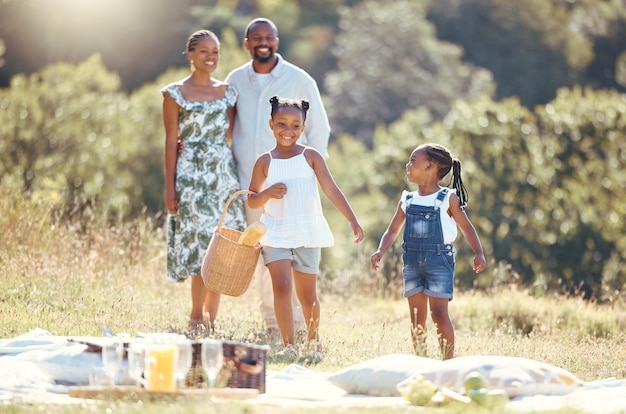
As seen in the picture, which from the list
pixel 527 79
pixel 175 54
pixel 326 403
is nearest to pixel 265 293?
pixel 326 403

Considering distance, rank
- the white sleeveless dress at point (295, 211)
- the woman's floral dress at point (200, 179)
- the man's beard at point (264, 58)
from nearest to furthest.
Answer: the white sleeveless dress at point (295, 211)
the woman's floral dress at point (200, 179)
the man's beard at point (264, 58)

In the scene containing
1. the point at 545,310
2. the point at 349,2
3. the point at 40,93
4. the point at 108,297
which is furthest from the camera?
the point at 349,2

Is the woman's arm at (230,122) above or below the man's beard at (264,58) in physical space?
below

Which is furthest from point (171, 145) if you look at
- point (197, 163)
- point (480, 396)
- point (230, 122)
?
point (480, 396)

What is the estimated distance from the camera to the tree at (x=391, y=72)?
48.8 m

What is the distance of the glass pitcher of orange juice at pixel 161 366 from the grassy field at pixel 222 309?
4.93ft

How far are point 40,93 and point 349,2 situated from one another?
42.4 m

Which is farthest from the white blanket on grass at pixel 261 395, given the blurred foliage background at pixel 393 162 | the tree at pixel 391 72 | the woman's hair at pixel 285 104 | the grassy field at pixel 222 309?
the tree at pixel 391 72

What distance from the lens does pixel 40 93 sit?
18.0m

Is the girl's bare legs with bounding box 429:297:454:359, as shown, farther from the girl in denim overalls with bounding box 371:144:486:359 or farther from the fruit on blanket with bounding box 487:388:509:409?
the fruit on blanket with bounding box 487:388:509:409

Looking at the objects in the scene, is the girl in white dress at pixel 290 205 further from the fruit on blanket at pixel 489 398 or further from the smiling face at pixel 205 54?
the fruit on blanket at pixel 489 398

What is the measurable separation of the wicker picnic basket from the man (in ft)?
3.13

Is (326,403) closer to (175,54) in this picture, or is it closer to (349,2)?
(175,54)

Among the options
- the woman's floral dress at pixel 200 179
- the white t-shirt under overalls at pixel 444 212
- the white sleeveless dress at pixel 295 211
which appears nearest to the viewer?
the white t-shirt under overalls at pixel 444 212
